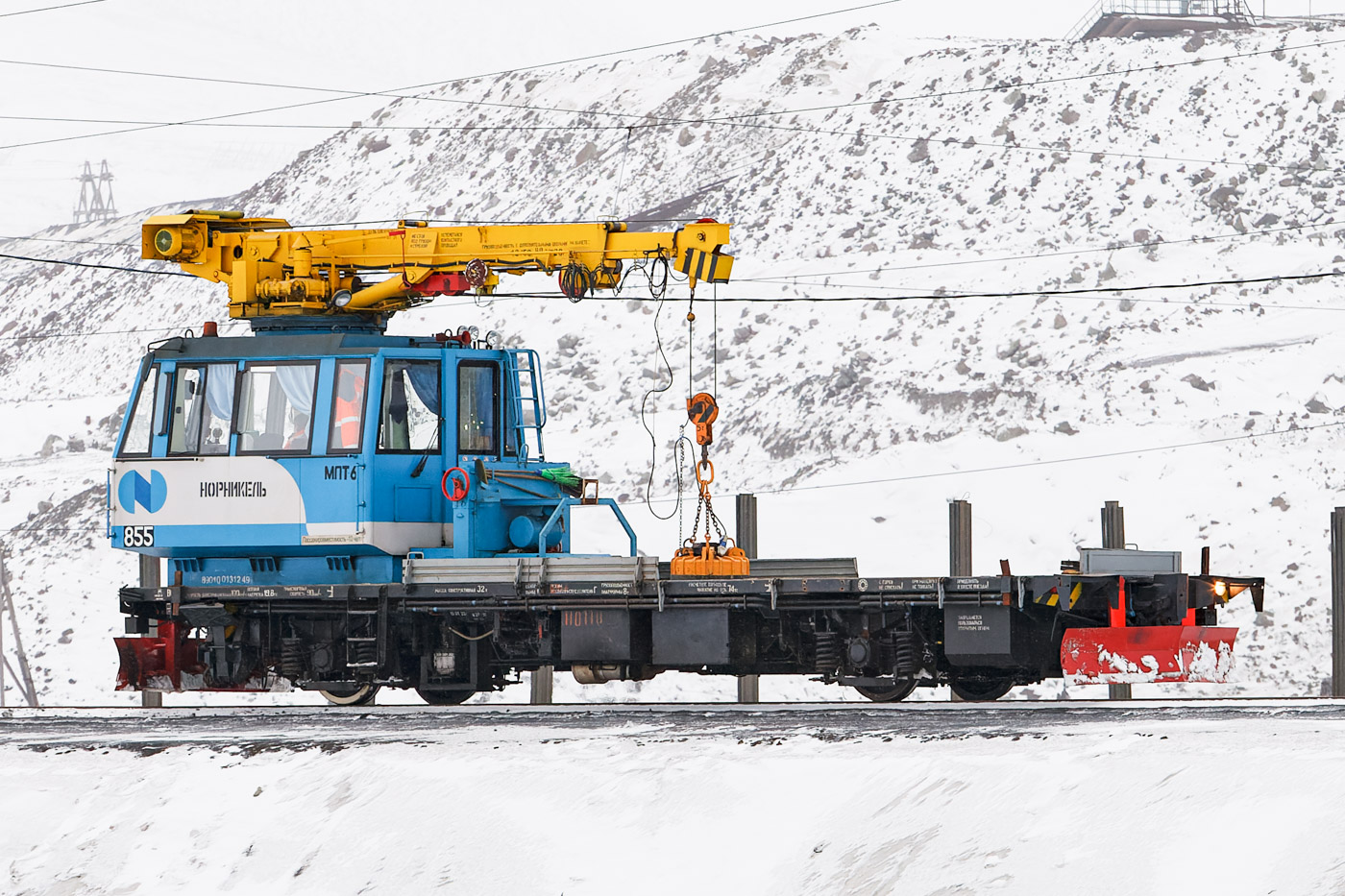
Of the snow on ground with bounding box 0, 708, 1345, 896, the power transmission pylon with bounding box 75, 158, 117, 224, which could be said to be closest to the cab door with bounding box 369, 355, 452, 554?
the snow on ground with bounding box 0, 708, 1345, 896

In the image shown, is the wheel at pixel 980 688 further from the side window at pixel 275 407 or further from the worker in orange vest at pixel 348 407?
the side window at pixel 275 407

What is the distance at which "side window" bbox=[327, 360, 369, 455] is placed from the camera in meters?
14.7

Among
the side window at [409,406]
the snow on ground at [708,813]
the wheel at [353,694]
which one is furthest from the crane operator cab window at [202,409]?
the snow on ground at [708,813]

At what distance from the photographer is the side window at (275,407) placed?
14.9 metres

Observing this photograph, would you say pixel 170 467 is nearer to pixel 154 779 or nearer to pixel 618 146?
pixel 154 779

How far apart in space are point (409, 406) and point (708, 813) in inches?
282

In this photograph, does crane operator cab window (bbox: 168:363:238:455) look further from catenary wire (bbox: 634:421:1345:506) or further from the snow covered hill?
catenary wire (bbox: 634:421:1345:506)

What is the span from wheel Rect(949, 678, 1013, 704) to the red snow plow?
52.6 inches

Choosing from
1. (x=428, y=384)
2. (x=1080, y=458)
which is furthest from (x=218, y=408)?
(x=1080, y=458)

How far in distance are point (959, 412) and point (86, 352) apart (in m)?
32.2

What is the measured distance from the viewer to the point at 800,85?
60.8m

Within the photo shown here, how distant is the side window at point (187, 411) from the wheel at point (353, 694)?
2540 mm

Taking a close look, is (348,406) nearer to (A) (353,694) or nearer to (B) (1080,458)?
(A) (353,694)

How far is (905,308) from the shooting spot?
4316 centimetres
